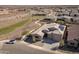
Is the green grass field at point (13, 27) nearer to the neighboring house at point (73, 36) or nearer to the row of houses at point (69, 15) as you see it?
the row of houses at point (69, 15)

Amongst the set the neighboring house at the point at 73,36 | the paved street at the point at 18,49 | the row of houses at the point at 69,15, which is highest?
the row of houses at the point at 69,15

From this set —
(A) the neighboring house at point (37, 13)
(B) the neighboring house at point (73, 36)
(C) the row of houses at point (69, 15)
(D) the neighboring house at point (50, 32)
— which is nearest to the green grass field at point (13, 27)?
(A) the neighboring house at point (37, 13)

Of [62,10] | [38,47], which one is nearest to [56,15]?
[62,10]

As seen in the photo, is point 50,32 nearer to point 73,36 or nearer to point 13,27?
point 73,36

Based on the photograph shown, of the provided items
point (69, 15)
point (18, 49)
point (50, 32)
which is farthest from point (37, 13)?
Answer: point (18, 49)

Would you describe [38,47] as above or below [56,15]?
below
